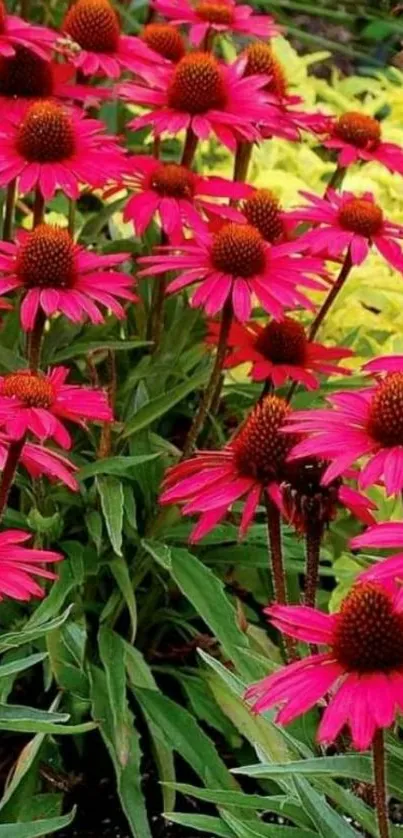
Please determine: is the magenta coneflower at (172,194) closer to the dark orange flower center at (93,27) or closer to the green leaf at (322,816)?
the dark orange flower center at (93,27)

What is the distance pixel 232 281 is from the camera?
5.93 ft

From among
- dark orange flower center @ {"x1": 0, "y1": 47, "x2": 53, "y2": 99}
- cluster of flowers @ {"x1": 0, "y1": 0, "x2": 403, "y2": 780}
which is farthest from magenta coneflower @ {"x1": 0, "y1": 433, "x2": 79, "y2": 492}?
dark orange flower center @ {"x1": 0, "y1": 47, "x2": 53, "y2": 99}

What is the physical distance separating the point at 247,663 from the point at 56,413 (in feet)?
1.18

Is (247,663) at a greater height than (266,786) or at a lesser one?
greater

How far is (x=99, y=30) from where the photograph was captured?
2.21 m

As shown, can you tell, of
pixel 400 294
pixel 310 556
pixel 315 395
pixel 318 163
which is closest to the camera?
pixel 310 556

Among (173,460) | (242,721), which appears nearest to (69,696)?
(242,721)

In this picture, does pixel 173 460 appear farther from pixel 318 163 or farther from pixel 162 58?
pixel 318 163

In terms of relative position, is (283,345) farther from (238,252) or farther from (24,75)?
(24,75)

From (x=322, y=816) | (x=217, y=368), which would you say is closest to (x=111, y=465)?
(x=217, y=368)

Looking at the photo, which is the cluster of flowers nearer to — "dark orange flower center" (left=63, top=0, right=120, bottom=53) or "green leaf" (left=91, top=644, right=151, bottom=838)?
"dark orange flower center" (left=63, top=0, right=120, bottom=53)

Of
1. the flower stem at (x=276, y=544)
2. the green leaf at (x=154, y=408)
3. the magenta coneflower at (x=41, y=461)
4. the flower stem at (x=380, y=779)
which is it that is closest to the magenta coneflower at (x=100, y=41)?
the green leaf at (x=154, y=408)

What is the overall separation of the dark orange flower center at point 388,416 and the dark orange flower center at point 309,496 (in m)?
0.08

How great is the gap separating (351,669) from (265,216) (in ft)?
A: 3.22
